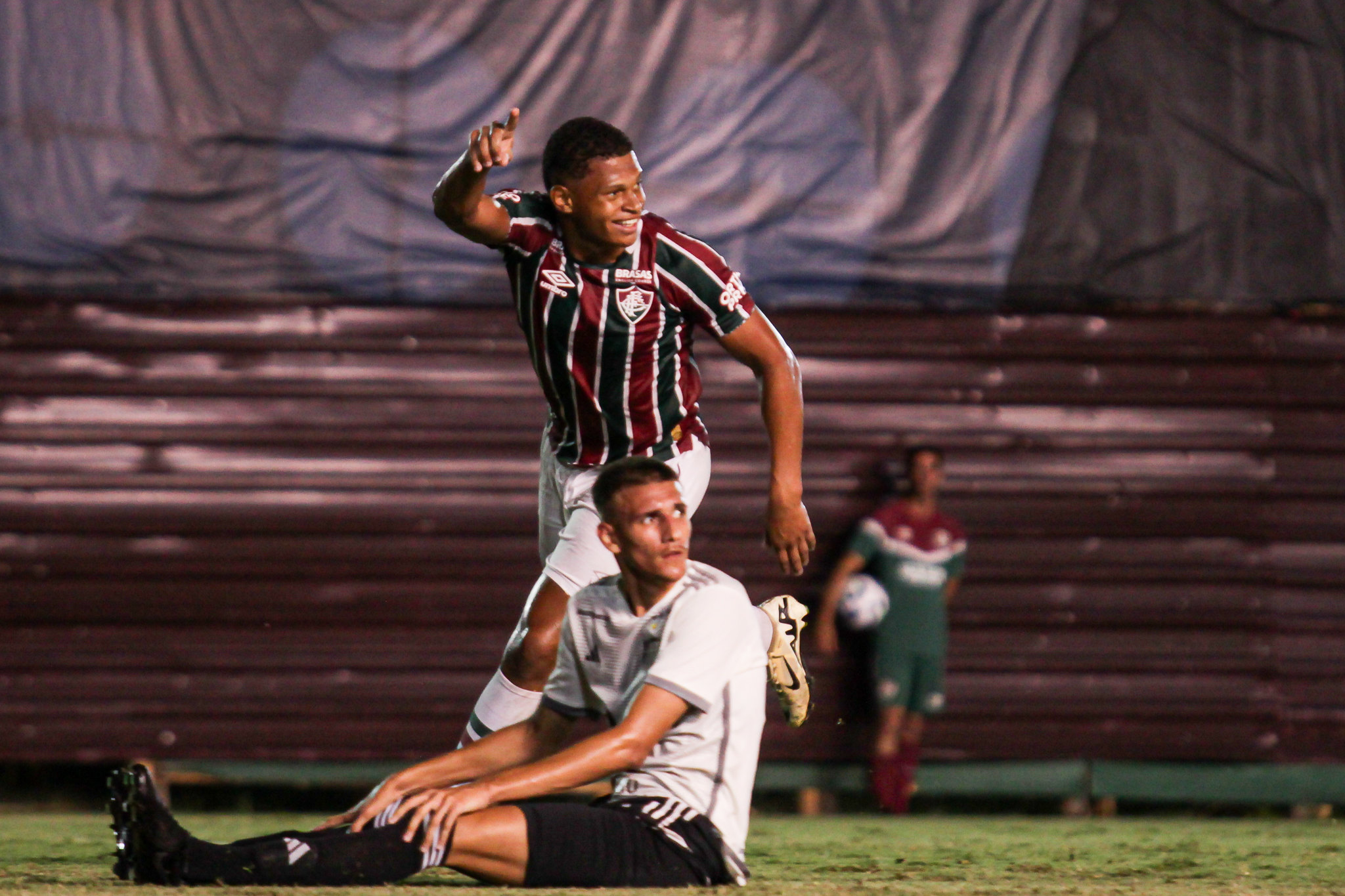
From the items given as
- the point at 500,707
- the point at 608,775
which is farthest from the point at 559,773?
the point at 500,707

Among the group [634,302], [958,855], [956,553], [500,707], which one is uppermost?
[634,302]

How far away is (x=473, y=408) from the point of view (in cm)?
910

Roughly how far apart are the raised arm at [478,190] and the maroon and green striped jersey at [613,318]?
0.12 metres

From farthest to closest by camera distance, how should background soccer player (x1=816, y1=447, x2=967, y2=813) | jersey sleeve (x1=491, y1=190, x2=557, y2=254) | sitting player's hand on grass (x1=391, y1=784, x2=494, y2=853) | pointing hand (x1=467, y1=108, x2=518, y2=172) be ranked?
background soccer player (x1=816, y1=447, x2=967, y2=813) < jersey sleeve (x1=491, y1=190, x2=557, y2=254) < pointing hand (x1=467, y1=108, x2=518, y2=172) < sitting player's hand on grass (x1=391, y1=784, x2=494, y2=853)

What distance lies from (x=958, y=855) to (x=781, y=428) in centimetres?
213

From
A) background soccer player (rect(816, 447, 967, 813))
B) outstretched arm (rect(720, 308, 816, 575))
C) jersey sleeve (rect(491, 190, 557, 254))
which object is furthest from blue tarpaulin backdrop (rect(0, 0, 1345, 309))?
outstretched arm (rect(720, 308, 816, 575))

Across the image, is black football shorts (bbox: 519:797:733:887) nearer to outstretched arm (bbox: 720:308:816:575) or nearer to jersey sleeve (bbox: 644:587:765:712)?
jersey sleeve (bbox: 644:587:765:712)

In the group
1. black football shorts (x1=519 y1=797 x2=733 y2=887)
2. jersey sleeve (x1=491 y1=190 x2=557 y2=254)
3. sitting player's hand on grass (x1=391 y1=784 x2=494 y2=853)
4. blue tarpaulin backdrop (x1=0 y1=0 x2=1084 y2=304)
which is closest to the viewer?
sitting player's hand on grass (x1=391 y1=784 x2=494 y2=853)

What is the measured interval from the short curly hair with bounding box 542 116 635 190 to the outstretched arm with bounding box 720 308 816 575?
0.70 metres

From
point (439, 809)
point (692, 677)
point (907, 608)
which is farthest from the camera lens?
point (907, 608)

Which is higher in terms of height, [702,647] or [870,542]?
[870,542]

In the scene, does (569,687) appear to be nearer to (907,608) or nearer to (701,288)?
(701,288)

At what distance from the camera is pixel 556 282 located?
17.1ft

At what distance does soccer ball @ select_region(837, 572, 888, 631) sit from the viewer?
900cm
